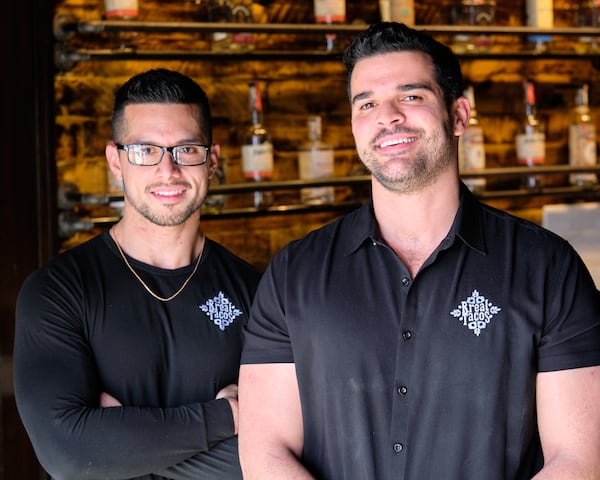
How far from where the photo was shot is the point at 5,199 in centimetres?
284

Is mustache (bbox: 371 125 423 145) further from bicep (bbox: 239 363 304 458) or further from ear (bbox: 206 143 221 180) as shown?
ear (bbox: 206 143 221 180)

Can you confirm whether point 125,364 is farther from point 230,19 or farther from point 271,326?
point 230,19

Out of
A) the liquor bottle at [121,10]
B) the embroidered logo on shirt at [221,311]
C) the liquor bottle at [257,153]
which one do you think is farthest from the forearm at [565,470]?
the liquor bottle at [121,10]

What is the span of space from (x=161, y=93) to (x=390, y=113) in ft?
1.94

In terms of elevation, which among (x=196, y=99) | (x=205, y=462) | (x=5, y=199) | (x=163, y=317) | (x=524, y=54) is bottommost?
Answer: (x=205, y=462)

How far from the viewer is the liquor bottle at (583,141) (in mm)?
3691

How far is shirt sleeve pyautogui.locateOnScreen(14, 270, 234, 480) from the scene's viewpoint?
1.88 metres

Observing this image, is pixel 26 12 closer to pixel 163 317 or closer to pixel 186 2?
pixel 186 2

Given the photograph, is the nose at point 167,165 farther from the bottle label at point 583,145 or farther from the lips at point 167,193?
the bottle label at point 583,145

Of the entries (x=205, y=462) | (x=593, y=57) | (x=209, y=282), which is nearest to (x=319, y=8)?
(x=593, y=57)

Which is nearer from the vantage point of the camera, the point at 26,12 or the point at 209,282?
the point at 209,282

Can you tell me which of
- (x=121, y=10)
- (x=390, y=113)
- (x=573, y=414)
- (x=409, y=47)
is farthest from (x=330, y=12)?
(x=573, y=414)

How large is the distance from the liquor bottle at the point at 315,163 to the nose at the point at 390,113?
1495mm

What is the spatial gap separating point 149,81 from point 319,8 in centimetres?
119
